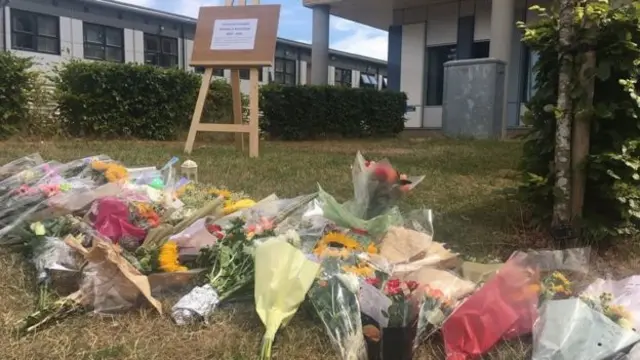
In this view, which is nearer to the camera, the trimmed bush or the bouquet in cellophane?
the bouquet in cellophane

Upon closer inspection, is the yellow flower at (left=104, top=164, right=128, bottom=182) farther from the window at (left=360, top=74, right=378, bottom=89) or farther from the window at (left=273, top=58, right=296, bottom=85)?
the window at (left=360, top=74, right=378, bottom=89)

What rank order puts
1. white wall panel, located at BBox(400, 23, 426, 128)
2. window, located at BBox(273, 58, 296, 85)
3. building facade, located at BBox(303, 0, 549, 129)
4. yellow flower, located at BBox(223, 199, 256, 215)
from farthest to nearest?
1. window, located at BBox(273, 58, 296, 85)
2. white wall panel, located at BBox(400, 23, 426, 128)
3. building facade, located at BBox(303, 0, 549, 129)
4. yellow flower, located at BBox(223, 199, 256, 215)

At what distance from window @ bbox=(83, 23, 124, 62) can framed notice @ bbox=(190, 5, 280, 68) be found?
55.6 ft

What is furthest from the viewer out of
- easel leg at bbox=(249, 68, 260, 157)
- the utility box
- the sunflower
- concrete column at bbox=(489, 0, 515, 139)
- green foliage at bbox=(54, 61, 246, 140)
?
concrete column at bbox=(489, 0, 515, 139)

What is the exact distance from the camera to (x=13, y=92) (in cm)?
897

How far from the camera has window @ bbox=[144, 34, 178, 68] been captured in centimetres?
2528

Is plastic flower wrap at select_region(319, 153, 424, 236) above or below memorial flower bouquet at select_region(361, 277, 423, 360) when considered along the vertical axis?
above

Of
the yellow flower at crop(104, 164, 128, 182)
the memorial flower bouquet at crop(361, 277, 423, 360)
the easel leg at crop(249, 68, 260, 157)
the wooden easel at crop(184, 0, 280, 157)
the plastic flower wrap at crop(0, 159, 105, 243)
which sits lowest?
the memorial flower bouquet at crop(361, 277, 423, 360)

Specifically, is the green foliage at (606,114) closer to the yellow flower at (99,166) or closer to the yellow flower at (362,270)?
the yellow flower at (362,270)

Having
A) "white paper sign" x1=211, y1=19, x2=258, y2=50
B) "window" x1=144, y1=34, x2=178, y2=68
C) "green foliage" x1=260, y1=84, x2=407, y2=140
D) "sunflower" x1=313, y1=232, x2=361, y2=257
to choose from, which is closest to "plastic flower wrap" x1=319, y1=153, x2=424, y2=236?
"sunflower" x1=313, y1=232, x2=361, y2=257

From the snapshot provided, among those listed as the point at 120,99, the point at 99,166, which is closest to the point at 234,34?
the point at 120,99

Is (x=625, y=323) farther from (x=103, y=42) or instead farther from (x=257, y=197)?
(x=103, y=42)

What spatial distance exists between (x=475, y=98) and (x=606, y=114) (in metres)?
9.98

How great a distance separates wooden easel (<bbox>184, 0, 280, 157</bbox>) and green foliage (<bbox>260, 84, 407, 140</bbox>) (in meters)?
4.27
